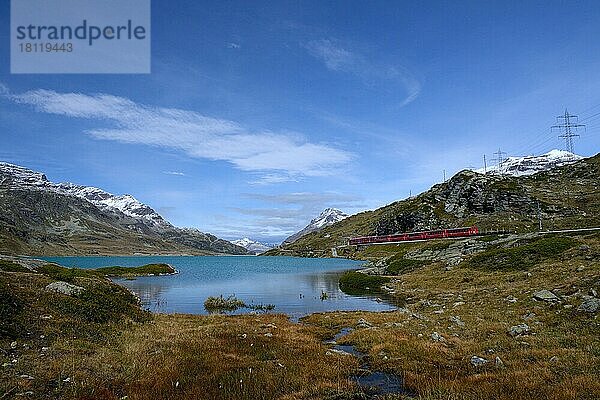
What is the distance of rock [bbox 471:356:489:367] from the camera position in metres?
16.8

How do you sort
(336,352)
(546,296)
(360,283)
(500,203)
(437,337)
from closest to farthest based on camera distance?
1. (336,352)
2. (437,337)
3. (546,296)
4. (360,283)
5. (500,203)

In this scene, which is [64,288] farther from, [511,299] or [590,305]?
[590,305]

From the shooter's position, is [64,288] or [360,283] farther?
[360,283]

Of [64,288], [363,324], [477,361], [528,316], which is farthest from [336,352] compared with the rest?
[64,288]

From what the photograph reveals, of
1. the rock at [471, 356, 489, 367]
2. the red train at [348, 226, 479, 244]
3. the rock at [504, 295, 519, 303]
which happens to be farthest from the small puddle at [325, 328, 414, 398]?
the red train at [348, 226, 479, 244]

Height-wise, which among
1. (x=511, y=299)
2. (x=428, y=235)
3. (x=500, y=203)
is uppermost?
(x=500, y=203)

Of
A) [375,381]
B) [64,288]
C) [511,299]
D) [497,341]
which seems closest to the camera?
[375,381]

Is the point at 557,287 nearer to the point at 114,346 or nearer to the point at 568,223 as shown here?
the point at 114,346

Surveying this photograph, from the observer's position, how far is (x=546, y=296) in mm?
27656

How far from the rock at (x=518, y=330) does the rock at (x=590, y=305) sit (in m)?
3.54

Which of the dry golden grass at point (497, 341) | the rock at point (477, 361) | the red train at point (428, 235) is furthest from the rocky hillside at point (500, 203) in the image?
the rock at point (477, 361)

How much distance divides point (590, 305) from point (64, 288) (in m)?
33.6

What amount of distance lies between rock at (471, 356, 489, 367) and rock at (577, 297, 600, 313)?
9075 millimetres

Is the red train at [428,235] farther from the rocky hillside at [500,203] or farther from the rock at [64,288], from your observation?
the rock at [64,288]
